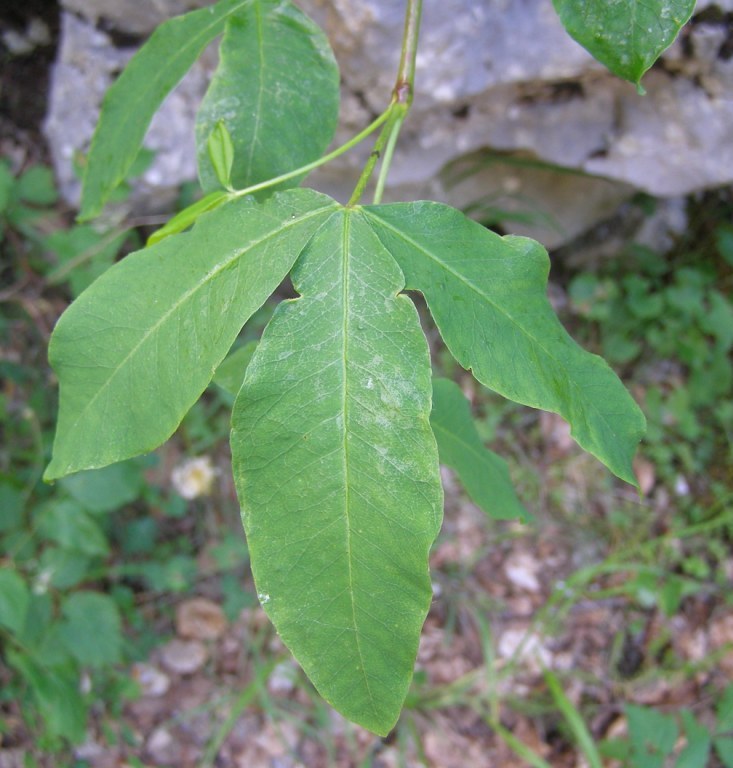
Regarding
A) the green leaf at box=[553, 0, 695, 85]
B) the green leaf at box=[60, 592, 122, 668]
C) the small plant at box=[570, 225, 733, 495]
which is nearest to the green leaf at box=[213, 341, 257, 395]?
the green leaf at box=[553, 0, 695, 85]

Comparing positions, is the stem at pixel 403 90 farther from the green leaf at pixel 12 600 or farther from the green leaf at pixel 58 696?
the green leaf at pixel 58 696

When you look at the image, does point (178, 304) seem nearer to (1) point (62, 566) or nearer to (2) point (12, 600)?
(2) point (12, 600)

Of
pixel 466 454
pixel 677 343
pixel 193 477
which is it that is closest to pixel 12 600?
pixel 193 477

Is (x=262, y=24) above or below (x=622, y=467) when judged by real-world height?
above

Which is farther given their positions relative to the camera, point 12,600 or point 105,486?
point 105,486

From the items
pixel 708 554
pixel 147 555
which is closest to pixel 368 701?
pixel 147 555

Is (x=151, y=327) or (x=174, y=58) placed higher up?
(x=174, y=58)

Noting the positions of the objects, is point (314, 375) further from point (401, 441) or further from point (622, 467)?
point (622, 467)
